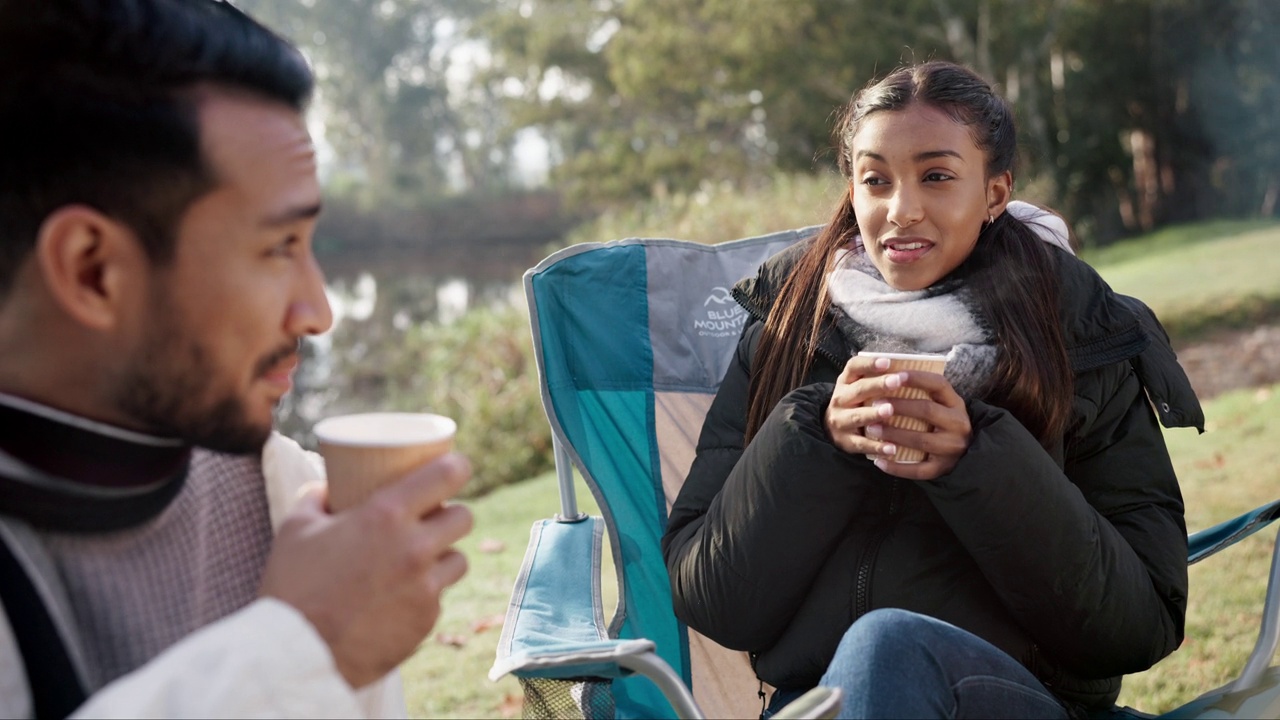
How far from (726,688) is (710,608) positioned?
2.01 ft

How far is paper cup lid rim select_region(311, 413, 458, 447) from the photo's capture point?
87 cm

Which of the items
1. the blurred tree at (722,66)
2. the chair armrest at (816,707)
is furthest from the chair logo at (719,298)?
the blurred tree at (722,66)

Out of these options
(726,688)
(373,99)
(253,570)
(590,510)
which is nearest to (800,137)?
(590,510)

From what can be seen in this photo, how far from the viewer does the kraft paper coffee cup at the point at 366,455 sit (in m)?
0.87

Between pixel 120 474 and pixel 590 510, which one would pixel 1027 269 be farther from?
pixel 590 510

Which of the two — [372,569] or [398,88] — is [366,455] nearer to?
[372,569]

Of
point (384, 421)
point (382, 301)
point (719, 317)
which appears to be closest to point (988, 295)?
point (719, 317)

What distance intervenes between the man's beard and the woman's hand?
88 centimetres

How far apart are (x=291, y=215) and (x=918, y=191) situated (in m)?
1.21

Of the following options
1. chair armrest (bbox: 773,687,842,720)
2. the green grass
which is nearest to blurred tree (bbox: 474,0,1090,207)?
the green grass

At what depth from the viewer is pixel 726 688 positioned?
2.31 meters

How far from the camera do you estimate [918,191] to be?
1856 millimetres

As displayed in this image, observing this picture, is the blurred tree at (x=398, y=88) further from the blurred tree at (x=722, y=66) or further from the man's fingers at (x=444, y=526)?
the man's fingers at (x=444, y=526)

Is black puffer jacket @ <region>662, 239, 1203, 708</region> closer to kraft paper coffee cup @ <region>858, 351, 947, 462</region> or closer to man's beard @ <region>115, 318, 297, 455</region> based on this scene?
kraft paper coffee cup @ <region>858, 351, 947, 462</region>
